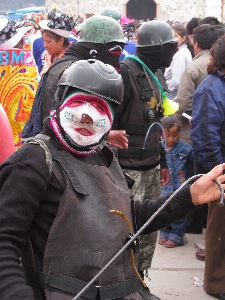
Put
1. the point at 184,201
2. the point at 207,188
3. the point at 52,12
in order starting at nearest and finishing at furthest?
the point at 207,188
the point at 184,201
the point at 52,12

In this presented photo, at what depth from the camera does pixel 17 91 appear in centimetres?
562

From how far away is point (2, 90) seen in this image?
5.62 metres

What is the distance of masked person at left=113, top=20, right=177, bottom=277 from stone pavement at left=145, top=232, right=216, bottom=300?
0.42 m

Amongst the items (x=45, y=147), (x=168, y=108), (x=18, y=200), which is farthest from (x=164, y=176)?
(x=18, y=200)

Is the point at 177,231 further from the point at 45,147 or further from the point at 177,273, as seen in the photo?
the point at 45,147

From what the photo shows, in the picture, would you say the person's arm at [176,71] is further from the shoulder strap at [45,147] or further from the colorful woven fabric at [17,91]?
the shoulder strap at [45,147]

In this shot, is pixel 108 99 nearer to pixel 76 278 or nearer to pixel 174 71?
pixel 76 278

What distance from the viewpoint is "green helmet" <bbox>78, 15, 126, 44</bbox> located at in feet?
14.9

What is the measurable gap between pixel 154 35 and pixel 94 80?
2.64m

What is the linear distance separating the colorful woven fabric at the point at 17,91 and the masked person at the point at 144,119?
1.22 meters

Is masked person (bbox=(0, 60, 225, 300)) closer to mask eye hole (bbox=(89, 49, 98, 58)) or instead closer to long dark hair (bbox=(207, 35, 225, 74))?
mask eye hole (bbox=(89, 49, 98, 58))

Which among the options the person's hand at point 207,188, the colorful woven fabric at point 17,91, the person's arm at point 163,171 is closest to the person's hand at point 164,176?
the person's arm at point 163,171

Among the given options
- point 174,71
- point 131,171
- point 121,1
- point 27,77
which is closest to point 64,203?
point 131,171

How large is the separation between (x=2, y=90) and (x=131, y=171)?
5.52 feet
